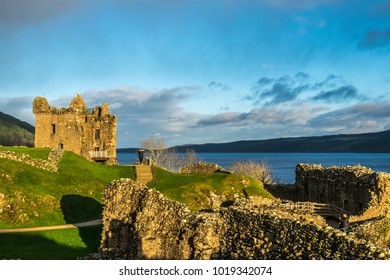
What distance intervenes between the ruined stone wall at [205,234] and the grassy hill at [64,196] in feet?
16.2

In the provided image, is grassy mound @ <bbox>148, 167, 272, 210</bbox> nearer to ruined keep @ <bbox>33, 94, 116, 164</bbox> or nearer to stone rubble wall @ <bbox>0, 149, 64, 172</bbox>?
stone rubble wall @ <bbox>0, 149, 64, 172</bbox>

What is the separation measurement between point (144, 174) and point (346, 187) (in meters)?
24.9

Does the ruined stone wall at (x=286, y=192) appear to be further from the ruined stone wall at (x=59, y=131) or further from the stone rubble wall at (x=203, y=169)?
the ruined stone wall at (x=59, y=131)

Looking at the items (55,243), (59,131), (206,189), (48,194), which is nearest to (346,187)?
(206,189)

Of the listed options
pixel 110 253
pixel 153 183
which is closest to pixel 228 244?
pixel 110 253

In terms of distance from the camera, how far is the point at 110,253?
25875 millimetres

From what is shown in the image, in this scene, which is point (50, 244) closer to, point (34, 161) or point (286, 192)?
point (34, 161)

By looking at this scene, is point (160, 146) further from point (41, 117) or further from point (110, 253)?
point (110, 253)

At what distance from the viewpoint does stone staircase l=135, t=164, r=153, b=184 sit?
5303 cm

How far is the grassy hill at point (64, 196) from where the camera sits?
1184 inches

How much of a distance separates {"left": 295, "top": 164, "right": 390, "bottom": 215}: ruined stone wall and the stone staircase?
2026 centimetres

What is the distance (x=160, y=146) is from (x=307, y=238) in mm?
A: 93106

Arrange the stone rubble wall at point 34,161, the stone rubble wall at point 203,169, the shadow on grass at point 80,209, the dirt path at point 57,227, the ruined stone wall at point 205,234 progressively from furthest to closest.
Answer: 1. the stone rubble wall at point 203,169
2. the stone rubble wall at point 34,161
3. the shadow on grass at point 80,209
4. the dirt path at point 57,227
5. the ruined stone wall at point 205,234

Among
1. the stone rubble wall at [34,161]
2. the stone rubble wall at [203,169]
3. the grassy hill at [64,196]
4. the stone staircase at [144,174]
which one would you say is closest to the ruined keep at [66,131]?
the stone rubble wall at [203,169]
